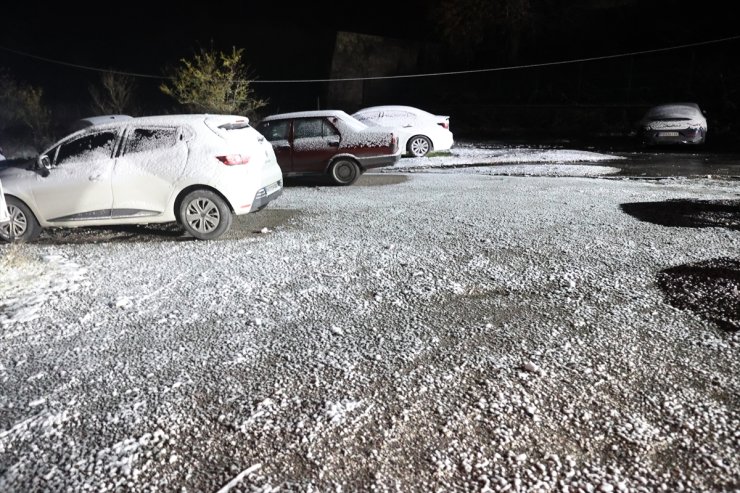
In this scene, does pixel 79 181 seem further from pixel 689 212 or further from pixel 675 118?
pixel 675 118

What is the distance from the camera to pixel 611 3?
3192 centimetres

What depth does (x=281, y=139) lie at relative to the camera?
476 inches

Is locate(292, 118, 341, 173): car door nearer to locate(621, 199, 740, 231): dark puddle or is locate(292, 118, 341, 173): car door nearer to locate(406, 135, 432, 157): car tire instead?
locate(406, 135, 432, 157): car tire

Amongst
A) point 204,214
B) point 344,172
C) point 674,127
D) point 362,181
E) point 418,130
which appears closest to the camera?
point 204,214

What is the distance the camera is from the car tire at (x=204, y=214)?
23.2ft

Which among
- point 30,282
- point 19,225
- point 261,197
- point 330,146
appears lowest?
point 30,282

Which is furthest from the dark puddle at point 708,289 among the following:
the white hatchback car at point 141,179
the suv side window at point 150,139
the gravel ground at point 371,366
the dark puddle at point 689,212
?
the suv side window at point 150,139

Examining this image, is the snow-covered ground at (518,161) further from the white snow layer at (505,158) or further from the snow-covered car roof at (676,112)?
the snow-covered car roof at (676,112)

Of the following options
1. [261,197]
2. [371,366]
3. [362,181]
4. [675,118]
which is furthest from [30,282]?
[675,118]

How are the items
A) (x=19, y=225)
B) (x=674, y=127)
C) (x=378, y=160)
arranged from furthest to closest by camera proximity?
(x=674, y=127)
(x=378, y=160)
(x=19, y=225)

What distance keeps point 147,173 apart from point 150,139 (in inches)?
19.4

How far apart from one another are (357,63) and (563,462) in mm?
31460

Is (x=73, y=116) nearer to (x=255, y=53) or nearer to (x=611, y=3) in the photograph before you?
(x=255, y=53)

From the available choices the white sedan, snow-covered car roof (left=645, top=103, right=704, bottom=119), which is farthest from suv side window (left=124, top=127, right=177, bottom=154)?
snow-covered car roof (left=645, top=103, right=704, bottom=119)
